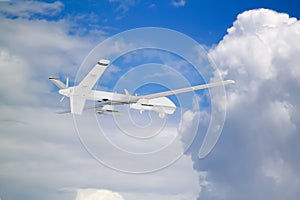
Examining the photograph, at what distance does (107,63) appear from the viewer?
61.0 feet

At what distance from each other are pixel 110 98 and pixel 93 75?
2.83 meters

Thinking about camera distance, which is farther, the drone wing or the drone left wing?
the drone wing

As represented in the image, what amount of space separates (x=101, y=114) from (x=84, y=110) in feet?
3.50

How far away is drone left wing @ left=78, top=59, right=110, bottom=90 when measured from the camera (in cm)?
1862

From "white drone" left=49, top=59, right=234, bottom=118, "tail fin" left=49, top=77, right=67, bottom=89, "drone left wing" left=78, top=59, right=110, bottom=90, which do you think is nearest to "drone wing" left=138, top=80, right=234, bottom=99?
"white drone" left=49, top=59, right=234, bottom=118

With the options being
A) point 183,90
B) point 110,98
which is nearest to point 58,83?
point 110,98

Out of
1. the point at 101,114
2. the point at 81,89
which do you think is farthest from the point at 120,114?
the point at 81,89

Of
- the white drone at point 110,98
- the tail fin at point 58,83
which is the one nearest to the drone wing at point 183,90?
the white drone at point 110,98

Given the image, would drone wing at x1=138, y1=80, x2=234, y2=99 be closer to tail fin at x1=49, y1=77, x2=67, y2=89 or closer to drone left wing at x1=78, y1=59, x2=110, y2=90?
drone left wing at x1=78, y1=59, x2=110, y2=90

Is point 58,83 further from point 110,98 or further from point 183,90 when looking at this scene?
point 183,90

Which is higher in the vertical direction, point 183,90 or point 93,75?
point 183,90

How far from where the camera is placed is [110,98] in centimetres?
2206

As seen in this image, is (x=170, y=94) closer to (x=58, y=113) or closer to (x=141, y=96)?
(x=141, y=96)

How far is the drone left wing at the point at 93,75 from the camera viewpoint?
18625mm
